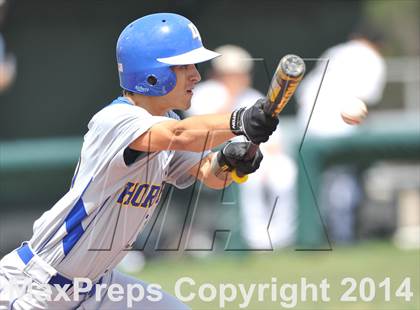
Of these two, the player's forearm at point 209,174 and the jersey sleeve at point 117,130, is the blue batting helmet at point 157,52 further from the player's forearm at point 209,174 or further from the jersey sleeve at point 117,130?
the player's forearm at point 209,174

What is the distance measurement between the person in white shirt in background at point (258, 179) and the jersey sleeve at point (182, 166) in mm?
5121

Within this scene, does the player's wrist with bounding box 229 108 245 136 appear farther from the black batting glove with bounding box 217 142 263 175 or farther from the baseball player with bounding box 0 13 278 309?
the black batting glove with bounding box 217 142 263 175

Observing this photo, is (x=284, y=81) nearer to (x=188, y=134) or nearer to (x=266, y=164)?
(x=188, y=134)

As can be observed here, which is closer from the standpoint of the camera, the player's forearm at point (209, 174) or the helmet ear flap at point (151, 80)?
the helmet ear flap at point (151, 80)

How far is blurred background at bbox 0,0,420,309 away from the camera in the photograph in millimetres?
10734

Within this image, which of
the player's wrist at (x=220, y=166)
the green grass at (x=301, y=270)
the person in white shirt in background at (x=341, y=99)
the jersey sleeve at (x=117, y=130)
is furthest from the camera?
the person in white shirt in background at (x=341, y=99)

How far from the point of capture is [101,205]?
530cm

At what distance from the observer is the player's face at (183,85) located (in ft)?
18.1

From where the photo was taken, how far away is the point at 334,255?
10.9 metres

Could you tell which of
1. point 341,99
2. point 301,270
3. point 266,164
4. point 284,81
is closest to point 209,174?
point 284,81

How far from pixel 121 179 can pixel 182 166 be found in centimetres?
68

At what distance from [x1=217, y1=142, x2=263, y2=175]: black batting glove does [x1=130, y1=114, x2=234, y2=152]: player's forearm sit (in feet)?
1.44

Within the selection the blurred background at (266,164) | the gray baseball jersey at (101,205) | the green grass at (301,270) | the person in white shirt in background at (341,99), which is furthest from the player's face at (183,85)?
the person in white shirt in background at (341,99)

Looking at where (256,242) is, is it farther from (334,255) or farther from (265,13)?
(265,13)
